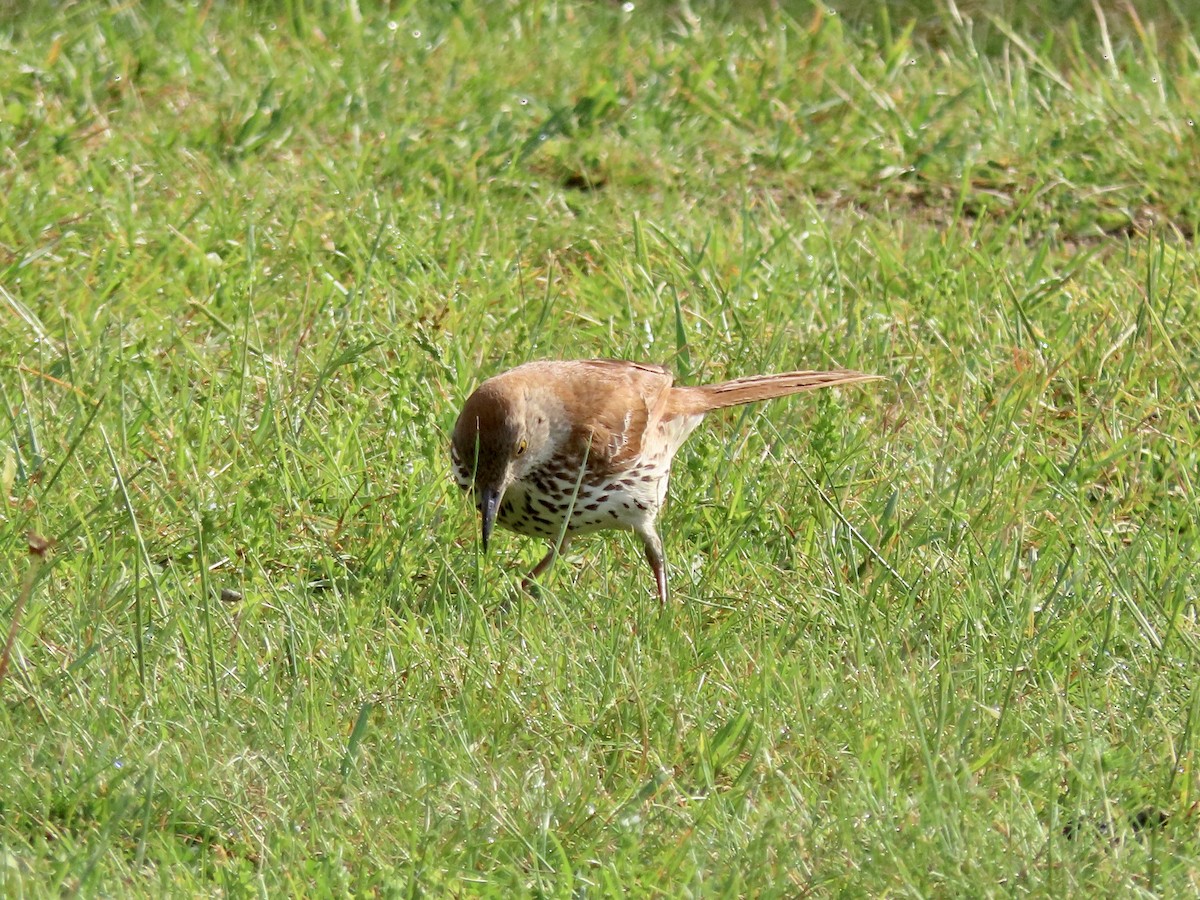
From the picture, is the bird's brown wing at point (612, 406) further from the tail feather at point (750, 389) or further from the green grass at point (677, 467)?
the green grass at point (677, 467)

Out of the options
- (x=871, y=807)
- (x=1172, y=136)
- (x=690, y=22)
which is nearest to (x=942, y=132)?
(x=1172, y=136)

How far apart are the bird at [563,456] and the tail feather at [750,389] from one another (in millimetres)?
199

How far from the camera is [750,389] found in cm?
487

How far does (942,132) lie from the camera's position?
22.7 feet

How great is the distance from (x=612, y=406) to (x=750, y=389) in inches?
22.3

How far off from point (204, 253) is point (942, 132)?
292 cm

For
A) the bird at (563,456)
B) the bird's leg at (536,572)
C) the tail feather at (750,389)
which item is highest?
the bird at (563,456)

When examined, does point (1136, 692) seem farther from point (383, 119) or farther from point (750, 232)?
point (383, 119)

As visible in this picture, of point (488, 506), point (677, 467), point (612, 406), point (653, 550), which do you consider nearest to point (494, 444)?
point (488, 506)

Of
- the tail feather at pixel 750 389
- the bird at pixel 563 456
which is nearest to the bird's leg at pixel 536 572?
the bird at pixel 563 456

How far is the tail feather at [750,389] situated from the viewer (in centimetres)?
481

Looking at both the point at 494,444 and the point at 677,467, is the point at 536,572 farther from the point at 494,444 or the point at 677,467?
the point at 677,467

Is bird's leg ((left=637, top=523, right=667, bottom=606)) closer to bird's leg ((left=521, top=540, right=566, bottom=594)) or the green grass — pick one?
the green grass

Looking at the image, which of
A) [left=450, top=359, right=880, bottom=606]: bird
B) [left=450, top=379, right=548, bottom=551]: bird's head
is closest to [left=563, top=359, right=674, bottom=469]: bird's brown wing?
[left=450, top=359, right=880, bottom=606]: bird
